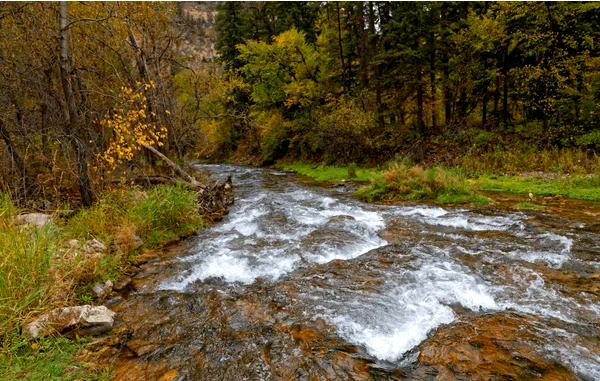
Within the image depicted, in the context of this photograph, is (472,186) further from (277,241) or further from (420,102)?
(420,102)

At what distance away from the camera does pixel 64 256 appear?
586 centimetres

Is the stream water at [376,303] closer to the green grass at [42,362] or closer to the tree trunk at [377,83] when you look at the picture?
the green grass at [42,362]

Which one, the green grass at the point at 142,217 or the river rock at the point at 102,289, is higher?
the green grass at the point at 142,217

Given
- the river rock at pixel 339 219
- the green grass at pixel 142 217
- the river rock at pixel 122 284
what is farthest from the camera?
the river rock at pixel 339 219

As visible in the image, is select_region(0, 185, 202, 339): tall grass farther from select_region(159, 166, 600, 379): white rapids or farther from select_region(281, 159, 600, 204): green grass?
select_region(281, 159, 600, 204): green grass

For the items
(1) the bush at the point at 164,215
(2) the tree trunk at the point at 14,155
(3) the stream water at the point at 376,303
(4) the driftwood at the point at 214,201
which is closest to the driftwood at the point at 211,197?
(4) the driftwood at the point at 214,201

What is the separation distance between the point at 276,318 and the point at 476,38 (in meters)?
18.5

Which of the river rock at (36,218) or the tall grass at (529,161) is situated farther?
the tall grass at (529,161)

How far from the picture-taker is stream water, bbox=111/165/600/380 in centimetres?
433

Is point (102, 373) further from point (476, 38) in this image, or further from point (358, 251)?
point (476, 38)

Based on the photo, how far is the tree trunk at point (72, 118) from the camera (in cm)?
856

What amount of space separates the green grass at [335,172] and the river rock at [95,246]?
12424mm

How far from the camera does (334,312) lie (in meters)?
5.54

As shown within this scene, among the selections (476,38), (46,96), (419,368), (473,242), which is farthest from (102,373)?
(476,38)
